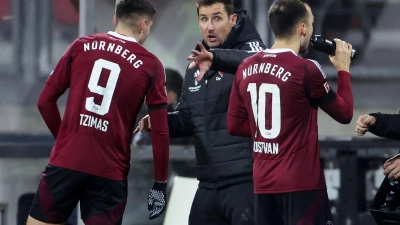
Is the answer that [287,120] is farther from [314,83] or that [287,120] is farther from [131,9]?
[131,9]

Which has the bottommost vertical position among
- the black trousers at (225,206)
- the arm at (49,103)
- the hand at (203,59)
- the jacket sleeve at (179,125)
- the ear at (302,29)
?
the black trousers at (225,206)

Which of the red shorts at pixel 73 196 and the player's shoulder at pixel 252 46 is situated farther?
the player's shoulder at pixel 252 46

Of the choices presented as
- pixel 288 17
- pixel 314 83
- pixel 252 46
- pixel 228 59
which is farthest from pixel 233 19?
pixel 314 83

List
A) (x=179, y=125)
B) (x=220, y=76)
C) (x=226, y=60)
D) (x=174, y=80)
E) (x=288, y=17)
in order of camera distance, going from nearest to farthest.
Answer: (x=288, y=17) → (x=226, y=60) → (x=220, y=76) → (x=179, y=125) → (x=174, y=80)

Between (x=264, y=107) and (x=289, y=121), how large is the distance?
5.3 inches

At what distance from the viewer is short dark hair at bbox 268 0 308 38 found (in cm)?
372

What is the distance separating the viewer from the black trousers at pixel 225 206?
415cm

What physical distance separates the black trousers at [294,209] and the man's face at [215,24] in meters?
1.06

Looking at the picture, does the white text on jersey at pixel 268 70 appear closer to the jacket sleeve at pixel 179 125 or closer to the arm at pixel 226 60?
the arm at pixel 226 60

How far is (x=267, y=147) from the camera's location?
365cm

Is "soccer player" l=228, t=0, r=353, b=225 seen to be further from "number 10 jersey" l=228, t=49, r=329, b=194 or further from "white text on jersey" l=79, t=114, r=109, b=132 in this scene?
"white text on jersey" l=79, t=114, r=109, b=132

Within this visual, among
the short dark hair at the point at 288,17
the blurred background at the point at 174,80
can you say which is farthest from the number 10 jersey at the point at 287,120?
the blurred background at the point at 174,80

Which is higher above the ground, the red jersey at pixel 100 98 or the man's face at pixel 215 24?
the man's face at pixel 215 24

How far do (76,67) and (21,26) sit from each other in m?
2.49
